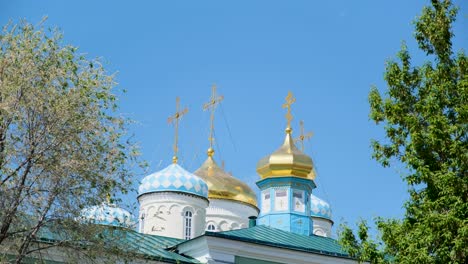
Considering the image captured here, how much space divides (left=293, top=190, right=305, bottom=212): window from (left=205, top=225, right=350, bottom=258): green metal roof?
8.55 feet

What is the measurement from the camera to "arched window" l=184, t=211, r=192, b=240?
89.9 feet

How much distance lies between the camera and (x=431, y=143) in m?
13.5

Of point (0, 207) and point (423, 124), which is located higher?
point (423, 124)

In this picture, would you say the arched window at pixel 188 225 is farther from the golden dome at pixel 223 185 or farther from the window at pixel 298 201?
the golden dome at pixel 223 185

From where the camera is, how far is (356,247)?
47.2ft

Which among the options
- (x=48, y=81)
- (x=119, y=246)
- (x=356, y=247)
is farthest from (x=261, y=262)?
(x=48, y=81)

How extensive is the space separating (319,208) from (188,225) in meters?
10.1

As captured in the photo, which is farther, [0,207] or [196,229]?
[196,229]

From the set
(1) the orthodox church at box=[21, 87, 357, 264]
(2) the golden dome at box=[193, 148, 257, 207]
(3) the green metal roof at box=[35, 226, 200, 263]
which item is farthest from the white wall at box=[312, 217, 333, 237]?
(3) the green metal roof at box=[35, 226, 200, 263]

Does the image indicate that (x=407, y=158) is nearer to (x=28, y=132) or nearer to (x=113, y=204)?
(x=113, y=204)

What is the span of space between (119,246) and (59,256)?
5577mm

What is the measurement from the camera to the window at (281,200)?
92.7ft

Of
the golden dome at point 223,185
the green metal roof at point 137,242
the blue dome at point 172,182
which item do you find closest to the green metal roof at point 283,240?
the green metal roof at point 137,242

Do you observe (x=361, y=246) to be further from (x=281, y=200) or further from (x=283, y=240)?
(x=281, y=200)
